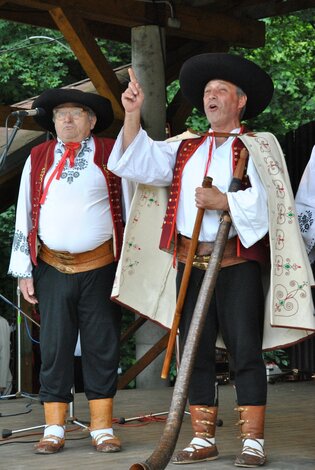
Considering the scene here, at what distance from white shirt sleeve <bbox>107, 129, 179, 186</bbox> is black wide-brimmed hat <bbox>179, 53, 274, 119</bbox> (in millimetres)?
281

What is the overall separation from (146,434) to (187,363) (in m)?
1.51

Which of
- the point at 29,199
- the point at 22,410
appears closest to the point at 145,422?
the point at 22,410

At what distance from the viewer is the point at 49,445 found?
412 cm

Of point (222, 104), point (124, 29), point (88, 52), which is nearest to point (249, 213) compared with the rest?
point (222, 104)

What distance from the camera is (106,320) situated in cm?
422

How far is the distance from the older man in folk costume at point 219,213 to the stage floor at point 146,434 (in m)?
0.24

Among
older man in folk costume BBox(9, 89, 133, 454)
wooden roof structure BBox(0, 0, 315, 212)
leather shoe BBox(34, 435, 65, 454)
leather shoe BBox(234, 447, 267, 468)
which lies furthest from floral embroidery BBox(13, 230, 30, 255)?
wooden roof structure BBox(0, 0, 315, 212)

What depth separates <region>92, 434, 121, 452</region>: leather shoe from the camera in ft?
13.5

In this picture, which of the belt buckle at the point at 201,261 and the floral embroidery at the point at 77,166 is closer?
the belt buckle at the point at 201,261

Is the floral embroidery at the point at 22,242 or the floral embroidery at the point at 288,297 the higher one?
the floral embroidery at the point at 22,242

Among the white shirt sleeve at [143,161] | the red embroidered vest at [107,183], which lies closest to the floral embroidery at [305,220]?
the white shirt sleeve at [143,161]

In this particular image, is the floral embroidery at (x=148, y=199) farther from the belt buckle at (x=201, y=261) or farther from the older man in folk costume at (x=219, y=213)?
the belt buckle at (x=201, y=261)

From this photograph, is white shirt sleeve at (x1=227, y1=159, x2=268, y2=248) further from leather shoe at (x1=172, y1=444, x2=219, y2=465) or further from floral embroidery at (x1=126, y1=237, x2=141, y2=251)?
leather shoe at (x1=172, y1=444, x2=219, y2=465)

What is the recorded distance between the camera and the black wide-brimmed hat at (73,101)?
13.8 feet
